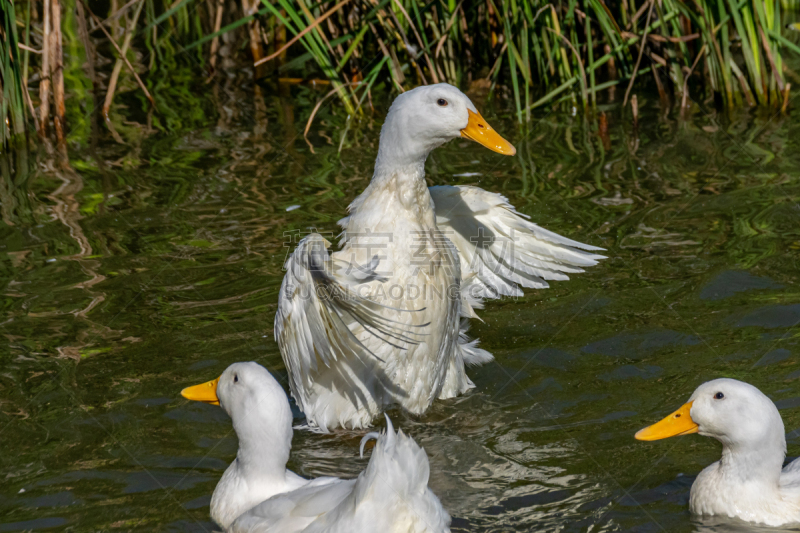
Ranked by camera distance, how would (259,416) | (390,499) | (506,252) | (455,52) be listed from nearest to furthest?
(390,499) < (259,416) < (506,252) < (455,52)

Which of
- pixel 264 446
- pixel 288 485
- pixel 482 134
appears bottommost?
pixel 288 485

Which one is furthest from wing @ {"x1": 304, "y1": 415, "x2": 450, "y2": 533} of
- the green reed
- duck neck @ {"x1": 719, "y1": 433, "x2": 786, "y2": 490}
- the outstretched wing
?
the green reed

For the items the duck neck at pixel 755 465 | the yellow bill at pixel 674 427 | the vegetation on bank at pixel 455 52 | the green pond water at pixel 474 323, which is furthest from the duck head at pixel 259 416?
the vegetation on bank at pixel 455 52

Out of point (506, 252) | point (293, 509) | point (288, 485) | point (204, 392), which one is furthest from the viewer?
point (506, 252)

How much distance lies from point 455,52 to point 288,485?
688 cm

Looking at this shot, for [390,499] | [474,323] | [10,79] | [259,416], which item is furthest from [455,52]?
[390,499]

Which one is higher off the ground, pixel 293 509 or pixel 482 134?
pixel 482 134

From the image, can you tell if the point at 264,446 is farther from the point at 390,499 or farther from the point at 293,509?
the point at 390,499

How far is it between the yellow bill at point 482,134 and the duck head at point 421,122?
40 millimetres

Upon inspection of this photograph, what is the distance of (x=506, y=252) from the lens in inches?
241

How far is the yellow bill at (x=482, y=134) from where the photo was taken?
16.5 feet

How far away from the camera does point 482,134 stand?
5.08 meters

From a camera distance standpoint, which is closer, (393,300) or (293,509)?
(293,509)

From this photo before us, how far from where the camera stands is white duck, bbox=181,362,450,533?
3.54 metres
